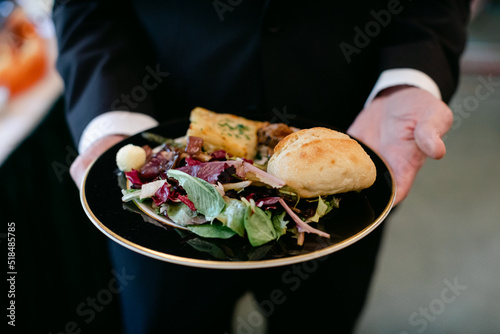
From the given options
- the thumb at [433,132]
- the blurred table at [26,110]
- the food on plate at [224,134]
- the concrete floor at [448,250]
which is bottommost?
the concrete floor at [448,250]

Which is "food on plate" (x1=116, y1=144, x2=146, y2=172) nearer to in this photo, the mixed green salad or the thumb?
the mixed green salad

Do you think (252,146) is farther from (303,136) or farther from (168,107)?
(168,107)

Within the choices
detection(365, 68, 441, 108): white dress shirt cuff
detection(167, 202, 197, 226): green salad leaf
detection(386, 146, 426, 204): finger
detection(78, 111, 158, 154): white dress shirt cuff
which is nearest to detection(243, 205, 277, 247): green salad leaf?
detection(167, 202, 197, 226): green salad leaf

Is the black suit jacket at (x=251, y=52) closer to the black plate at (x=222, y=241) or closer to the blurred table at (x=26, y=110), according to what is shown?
the blurred table at (x=26, y=110)

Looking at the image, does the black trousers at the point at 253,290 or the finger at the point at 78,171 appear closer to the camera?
the finger at the point at 78,171

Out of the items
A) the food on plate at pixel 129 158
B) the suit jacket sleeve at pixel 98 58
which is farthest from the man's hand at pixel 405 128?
the suit jacket sleeve at pixel 98 58

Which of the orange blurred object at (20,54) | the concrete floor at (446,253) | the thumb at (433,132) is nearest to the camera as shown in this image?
the thumb at (433,132)

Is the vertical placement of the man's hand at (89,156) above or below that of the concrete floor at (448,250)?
above

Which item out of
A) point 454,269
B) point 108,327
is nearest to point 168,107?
point 108,327
